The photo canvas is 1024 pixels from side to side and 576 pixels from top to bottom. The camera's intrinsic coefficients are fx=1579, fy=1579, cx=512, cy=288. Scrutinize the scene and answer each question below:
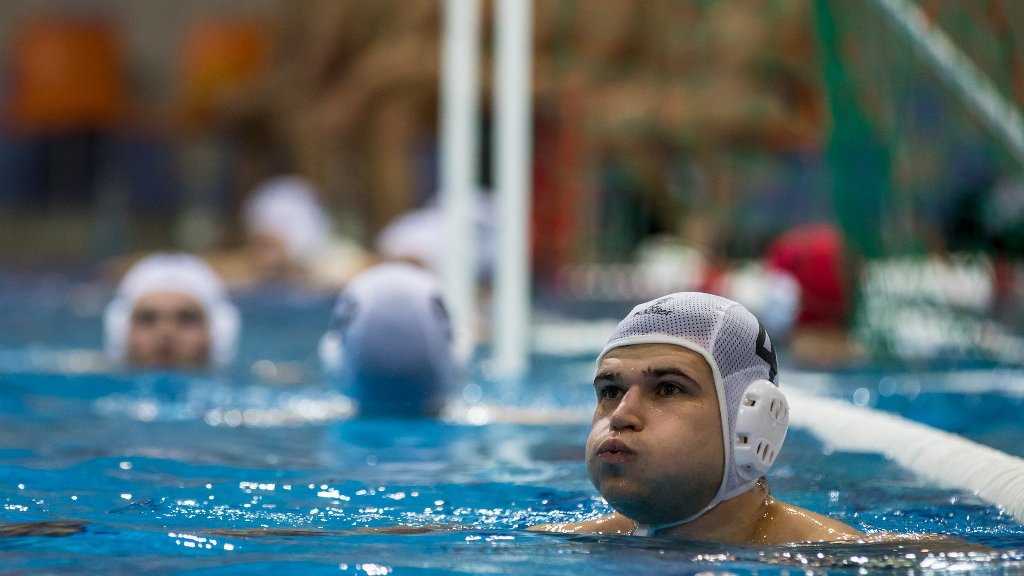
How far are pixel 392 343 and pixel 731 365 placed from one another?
239 cm

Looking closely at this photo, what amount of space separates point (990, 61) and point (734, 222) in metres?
7.76

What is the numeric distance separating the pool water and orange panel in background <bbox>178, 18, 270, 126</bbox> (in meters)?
10.5

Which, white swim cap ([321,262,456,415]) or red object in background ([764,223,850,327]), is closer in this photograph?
white swim cap ([321,262,456,415])

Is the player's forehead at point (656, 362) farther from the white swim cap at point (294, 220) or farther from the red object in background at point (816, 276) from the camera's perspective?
the white swim cap at point (294, 220)

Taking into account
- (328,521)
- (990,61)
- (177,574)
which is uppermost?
(990,61)

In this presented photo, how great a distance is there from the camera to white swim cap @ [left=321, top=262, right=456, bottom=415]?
17.1 ft

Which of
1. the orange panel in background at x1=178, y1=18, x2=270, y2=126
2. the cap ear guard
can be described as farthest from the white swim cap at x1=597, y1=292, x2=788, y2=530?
the orange panel in background at x1=178, y1=18, x2=270, y2=126

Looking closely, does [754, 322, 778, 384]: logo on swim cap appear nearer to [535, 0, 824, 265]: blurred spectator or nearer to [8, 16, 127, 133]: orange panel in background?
[535, 0, 824, 265]: blurred spectator

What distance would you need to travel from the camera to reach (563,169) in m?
14.1

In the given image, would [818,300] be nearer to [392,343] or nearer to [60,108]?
[392,343]

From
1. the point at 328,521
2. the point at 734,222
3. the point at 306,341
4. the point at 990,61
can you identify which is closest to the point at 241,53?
the point at 734,222

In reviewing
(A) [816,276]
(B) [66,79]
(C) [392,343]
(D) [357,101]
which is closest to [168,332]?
(C) [392,343]

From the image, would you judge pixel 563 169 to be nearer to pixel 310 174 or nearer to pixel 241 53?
pixel 310 174

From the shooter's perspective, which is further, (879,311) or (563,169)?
(563,169)
